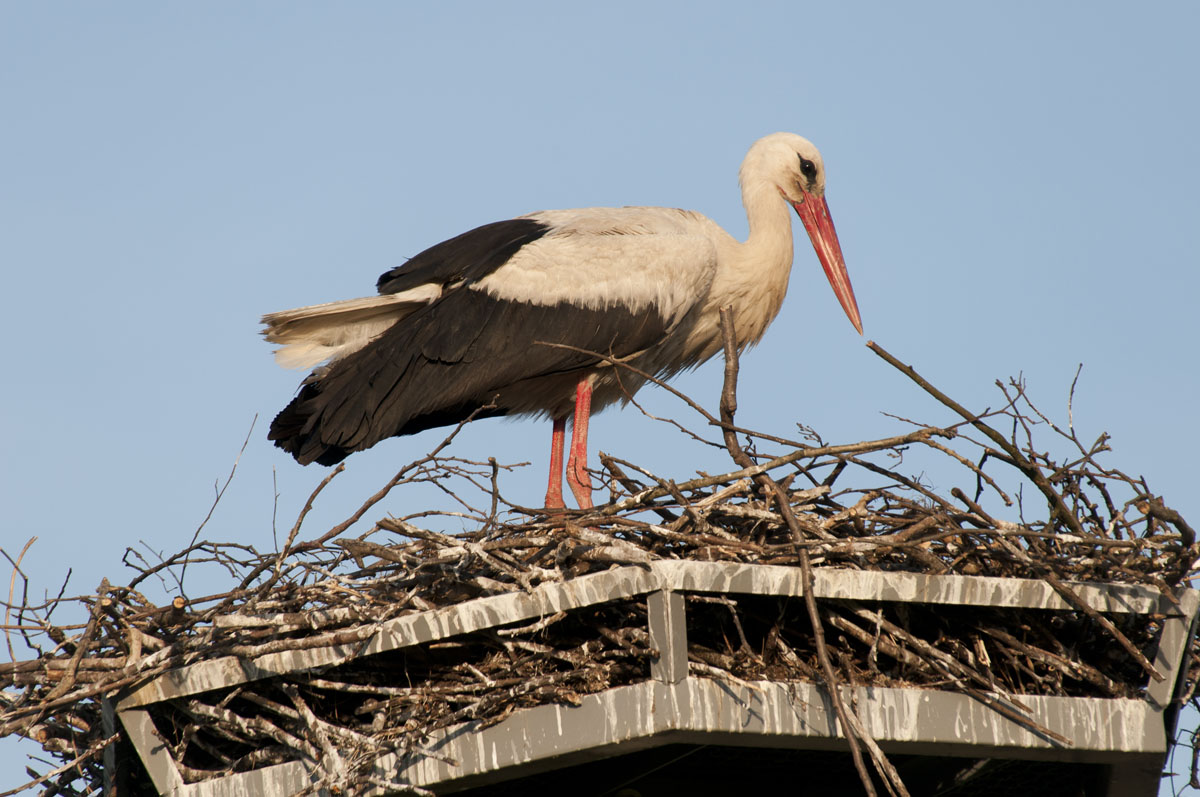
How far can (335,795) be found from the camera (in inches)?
169

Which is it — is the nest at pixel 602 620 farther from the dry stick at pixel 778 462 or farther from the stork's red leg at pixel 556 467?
the stork's red leg at pixel 556 467

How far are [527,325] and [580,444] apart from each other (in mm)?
645

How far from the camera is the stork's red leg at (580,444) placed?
7.10m

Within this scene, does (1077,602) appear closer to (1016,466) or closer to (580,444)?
(1016,466)

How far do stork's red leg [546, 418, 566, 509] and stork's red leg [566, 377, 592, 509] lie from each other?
94 millimetres

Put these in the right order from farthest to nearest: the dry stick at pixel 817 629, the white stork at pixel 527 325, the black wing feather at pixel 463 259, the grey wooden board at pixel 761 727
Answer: the black wing feather at pixel 463 259 < the white stork at pixel 527 325 < the grey wooden board at pixel 761 727 < the dry stick at pixel 817 629

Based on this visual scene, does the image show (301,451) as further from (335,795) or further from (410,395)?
(335,795)

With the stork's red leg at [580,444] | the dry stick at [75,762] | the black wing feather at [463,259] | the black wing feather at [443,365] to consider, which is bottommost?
the dry stick at [75,762]

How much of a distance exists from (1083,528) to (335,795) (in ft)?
7.91

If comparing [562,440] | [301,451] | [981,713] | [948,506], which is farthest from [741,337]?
[981,713]

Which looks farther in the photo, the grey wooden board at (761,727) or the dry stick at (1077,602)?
the dry stick at (1077,602)

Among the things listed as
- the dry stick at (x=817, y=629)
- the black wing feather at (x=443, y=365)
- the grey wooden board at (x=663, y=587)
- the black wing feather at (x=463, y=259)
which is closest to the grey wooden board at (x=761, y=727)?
the dry stick at (x=817, y=629)

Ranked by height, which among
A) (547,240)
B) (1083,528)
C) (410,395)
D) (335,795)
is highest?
(547,240)

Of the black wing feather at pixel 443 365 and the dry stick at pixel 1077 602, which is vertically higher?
the black wing feather at pixel 443 365
